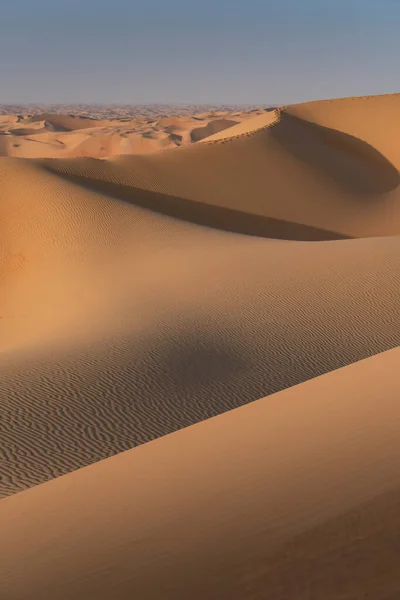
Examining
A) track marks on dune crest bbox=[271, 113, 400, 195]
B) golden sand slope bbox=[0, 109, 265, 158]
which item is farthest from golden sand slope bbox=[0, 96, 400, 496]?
golden sand slope bbox=[0, 109, 265, 158]

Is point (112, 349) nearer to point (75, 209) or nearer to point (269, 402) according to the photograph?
point (269, 402)

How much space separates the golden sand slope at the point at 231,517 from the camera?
2674 millimetres

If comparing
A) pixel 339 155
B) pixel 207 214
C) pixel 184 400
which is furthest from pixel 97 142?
pixel 184 400

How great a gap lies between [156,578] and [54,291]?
1112cm

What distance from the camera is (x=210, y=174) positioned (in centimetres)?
2542

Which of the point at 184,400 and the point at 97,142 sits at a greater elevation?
the point at 184,400

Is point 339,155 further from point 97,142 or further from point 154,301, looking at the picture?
point 97,142

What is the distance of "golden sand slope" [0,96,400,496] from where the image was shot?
7160mm

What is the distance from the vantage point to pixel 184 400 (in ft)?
24.5

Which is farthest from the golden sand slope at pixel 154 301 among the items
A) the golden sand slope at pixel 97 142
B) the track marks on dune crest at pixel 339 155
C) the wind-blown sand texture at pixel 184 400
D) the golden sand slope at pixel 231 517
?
the golden sand slope at pixel 97 142

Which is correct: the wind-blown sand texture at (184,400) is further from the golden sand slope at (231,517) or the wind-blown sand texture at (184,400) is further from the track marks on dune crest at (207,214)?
the track marks on dune crest at (207,214)

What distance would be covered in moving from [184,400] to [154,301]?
13.4ft

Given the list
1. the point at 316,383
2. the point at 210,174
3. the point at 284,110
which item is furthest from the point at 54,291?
the point at 284,110

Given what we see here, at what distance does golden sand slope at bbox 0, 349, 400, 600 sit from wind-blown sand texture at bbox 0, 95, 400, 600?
1 cm
